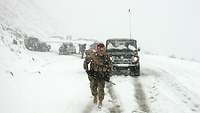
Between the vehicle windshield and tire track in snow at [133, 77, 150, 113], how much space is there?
289cm

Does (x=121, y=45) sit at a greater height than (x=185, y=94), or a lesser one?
greater

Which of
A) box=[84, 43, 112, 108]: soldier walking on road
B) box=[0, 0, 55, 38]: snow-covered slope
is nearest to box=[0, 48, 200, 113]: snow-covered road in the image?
box=[84, 43, 112, 108]: soldier walking on road

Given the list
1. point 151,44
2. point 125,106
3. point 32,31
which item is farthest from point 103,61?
point 151,44

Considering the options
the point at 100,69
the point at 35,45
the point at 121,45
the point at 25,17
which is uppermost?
the point at 25,17

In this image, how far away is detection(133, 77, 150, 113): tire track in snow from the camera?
14.2 metres

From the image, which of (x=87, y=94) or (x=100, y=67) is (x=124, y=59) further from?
(x=100, y=67)

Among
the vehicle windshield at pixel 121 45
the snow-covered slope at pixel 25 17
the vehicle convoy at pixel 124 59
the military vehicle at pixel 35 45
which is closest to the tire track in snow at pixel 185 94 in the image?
the vehicle convoy at pixel 124 59

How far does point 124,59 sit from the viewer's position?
72.2 feet

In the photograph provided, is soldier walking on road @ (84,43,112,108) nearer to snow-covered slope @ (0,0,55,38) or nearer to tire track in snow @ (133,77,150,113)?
tire track in snow @ (133,77,150,113)

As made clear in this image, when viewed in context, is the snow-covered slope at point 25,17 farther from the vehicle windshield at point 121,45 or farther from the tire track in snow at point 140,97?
the tire track in snow at point 140,97

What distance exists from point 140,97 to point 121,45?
7613 mm

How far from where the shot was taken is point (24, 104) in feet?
45.6

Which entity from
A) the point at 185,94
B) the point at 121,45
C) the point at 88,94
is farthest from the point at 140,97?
the point at 121,45

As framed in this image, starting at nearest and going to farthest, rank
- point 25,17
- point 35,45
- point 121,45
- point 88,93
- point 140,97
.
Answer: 1. point 140,97
2. point 88,93
3. point 121,45
4. point 35,45
5. point 25,17
